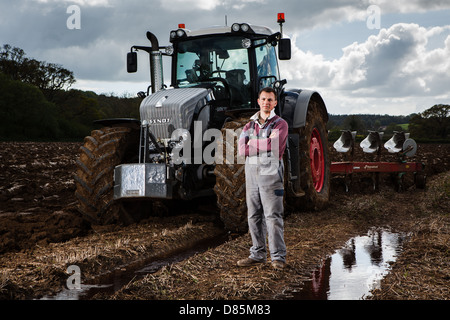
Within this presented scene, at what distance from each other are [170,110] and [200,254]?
2226mm

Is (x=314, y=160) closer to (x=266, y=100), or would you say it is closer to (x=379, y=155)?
(x=379, y=155)

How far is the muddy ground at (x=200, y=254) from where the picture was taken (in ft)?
13.1

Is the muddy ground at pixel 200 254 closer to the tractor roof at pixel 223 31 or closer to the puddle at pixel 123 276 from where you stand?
the puddle at pixel 123 276

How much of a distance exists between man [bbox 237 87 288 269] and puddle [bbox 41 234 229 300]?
2.85 feet

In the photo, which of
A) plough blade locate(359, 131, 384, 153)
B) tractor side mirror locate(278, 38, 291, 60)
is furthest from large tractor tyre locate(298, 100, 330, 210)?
plough blade locate(359, 131, 384, 153)

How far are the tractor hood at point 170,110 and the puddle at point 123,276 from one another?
1.62m

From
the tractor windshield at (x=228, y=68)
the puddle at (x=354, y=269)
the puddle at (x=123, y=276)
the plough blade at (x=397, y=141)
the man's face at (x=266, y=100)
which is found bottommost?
the puddle at (x=354, y=269)

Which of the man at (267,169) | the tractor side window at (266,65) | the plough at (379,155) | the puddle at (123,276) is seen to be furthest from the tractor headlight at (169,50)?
the plough at (379,155)

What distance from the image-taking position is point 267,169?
14.8ft

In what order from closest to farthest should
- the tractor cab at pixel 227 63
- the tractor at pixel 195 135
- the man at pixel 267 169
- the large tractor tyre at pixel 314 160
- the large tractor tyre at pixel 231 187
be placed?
1. the man at pixel 267 169
2. the large tractor tyre at pixel 231 187
3. the tractor at pixel 195 135
4. the tractor cab at pixel 227 63
5. the large tractor tyre at pixel 314 160

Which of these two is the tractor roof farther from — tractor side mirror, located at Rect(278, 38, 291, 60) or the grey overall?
the grey overall

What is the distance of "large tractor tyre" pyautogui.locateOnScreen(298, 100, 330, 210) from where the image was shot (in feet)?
25.2

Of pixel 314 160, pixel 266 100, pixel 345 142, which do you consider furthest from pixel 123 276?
pixel 345 142
